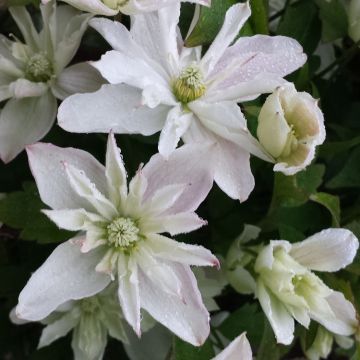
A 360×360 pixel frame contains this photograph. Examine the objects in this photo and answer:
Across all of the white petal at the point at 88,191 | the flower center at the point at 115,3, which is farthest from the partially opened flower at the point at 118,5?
the white petal at the point at 88,191

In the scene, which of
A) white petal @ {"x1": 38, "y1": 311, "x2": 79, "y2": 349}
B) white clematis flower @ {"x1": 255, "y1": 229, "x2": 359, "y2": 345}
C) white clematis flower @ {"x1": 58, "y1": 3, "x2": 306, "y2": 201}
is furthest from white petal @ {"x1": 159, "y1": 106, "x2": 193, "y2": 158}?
white petal @ {"x1": 38, "y1": 311, "x2": 79, "y2": 349}

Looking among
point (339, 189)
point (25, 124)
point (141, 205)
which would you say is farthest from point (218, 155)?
point (339, 189)

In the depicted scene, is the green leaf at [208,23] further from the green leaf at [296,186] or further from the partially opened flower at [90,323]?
the partially opened flower at [90,323]

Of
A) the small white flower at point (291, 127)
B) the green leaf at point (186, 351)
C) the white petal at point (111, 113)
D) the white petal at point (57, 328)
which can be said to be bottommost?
the white petal at point (57, 328)

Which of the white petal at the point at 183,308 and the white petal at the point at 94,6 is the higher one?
the white petal at the point at 94,6

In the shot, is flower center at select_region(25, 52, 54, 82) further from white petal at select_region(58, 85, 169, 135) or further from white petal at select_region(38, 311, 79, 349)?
white petal at select_region(38, 311, 79, 349)

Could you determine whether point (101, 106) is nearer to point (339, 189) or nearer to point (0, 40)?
point (0, 40)
